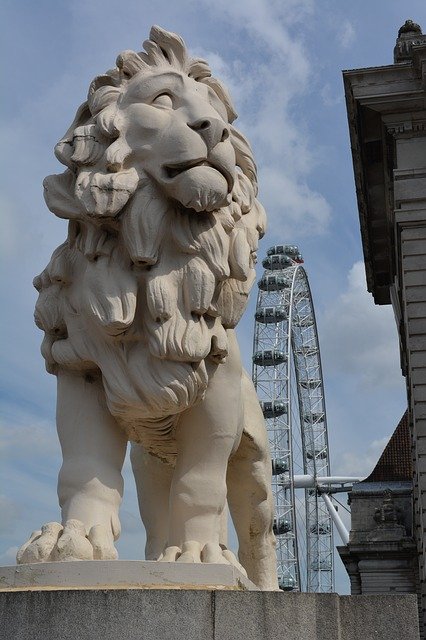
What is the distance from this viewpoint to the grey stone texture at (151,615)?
2912 millimetres

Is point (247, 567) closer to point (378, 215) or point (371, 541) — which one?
point (378, 215)

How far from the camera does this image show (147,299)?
11.5ft

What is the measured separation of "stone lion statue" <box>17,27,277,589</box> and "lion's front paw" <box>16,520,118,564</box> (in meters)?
0.01

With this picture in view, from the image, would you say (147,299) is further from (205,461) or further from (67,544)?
(67,544)

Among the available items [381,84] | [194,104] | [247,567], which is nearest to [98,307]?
[194,104]

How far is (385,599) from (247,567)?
1318mm

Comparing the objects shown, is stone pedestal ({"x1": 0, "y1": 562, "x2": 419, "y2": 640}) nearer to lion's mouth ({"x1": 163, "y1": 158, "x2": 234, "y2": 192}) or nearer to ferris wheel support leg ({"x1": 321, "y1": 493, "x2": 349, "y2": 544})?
lion's mouth ({"x1": 163, "y1": 158, "x2": 234, "y2": 192})

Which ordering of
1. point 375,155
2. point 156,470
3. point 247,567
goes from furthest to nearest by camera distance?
1. point 375,155
2. point 247,567
3. point 156,470

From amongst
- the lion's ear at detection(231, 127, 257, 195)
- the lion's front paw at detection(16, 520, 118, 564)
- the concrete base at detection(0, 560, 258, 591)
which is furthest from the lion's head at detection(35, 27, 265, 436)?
the concrete base at detection(0, 560, 258, 591)

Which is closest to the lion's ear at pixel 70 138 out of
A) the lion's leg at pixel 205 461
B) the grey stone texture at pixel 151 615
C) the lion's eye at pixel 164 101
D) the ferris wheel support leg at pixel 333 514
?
the lion's eye at pixel 164 101

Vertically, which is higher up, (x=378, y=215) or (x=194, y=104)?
(x=378, y=215)

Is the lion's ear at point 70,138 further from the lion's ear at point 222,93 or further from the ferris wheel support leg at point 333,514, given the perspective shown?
the ferris wheel support leg at point 333,514

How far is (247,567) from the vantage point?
14.6 ft

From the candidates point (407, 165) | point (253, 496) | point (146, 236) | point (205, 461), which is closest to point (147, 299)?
point (146, 236)
